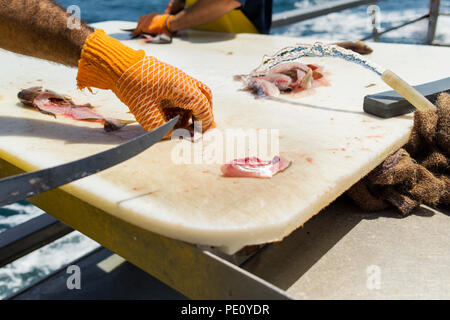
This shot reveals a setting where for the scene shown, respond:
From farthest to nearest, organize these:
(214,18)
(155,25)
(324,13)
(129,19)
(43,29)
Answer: (129,19) < (324,13) < (214,18) < (155,25) < (43,29)

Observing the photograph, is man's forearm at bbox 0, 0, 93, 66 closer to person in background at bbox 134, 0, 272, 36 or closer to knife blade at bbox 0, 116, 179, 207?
knife blade at bbox 0, 116, 179, 207

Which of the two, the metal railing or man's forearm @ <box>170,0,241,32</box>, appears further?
the metal railing

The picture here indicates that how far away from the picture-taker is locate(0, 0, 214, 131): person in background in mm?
1014

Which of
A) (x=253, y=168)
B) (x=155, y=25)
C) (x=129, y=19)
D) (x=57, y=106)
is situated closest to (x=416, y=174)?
(x=253, y=168)

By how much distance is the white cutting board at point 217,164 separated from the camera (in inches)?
29.5

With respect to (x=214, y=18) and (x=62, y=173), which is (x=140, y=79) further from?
(x=214, y=18)

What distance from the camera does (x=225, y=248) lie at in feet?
2.37

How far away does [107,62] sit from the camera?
102 cm

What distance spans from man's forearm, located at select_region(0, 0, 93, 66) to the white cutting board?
211mm

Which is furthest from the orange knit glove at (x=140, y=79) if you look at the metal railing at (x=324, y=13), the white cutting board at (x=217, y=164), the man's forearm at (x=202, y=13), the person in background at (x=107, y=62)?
the metal railing at (x=324, y=13)

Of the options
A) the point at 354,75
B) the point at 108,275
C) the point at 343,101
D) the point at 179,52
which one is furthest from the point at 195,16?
the point at 108,275

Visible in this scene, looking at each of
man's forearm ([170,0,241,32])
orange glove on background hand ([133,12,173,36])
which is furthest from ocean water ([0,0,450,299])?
man's forearm ([170,0,241,32])

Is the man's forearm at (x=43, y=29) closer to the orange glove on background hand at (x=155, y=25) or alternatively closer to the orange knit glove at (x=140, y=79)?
the orange knit glove at (x=140, y=79)

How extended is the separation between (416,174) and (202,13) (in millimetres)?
1898
